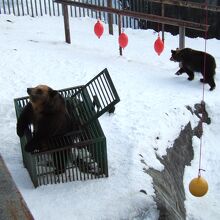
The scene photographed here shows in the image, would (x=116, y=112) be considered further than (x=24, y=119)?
Yes

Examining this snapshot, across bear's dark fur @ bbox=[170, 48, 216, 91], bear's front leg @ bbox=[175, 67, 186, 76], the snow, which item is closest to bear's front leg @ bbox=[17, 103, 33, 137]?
the snow

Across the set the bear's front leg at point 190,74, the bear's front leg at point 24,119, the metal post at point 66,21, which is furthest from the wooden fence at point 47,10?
the bear's front leg at point 24,119

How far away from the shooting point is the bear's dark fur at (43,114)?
16.1ft

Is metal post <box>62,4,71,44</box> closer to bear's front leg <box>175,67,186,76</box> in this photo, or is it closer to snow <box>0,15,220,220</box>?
snow <box>0,15,220,220</box>

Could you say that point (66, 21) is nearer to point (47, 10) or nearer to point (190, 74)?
point (190, 74)

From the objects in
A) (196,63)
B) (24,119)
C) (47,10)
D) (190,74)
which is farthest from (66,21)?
(24,119)

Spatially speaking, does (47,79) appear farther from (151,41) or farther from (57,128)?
(151,41)

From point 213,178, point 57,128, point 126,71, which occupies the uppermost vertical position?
point 57,128

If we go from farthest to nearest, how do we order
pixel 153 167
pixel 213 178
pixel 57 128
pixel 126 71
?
pixel 126 71, pixel 213 178, pixel 153 167, pixel 57 128

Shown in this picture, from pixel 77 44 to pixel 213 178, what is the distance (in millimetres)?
5662

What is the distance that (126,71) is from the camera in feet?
30.8

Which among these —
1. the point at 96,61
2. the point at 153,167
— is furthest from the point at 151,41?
the point at 153,167

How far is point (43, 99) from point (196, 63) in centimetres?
481

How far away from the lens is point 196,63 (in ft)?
29.6
